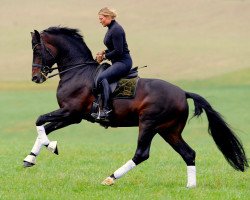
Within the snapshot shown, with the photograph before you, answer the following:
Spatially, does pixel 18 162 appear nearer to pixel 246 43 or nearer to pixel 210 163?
pixel 210 163

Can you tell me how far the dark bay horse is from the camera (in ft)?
42.7

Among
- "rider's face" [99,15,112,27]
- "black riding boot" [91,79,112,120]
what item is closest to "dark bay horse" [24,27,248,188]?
"black riding boot" [91,79,112,120]

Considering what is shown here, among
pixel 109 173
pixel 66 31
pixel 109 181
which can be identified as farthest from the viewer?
pixel 109 173

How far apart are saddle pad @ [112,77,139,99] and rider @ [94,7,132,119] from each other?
156 mm

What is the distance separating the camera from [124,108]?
43.0 feet

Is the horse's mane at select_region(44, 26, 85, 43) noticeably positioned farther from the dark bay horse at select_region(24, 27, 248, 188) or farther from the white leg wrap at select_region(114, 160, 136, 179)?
the white leg wrap at select_region(114, 160, 136, 179)

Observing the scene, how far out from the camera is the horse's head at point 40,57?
13672 millimetres

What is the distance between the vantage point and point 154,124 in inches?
513

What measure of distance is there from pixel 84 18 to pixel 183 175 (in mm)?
76655

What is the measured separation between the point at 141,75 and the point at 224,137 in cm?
4755

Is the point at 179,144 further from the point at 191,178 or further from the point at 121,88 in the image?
the point at 121,88

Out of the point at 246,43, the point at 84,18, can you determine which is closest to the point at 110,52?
the point at 246,43

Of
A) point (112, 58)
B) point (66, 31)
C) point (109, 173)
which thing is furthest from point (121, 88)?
point (109, 173)

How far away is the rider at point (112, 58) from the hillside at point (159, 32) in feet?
154
